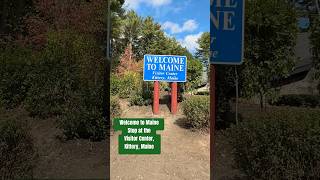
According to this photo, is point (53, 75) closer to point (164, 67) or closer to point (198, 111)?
point (164, 67)

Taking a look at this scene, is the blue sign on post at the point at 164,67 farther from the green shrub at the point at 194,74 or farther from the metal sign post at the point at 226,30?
the green shrub at the point at 194,74

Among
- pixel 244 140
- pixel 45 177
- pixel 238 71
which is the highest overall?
pixel 238 71

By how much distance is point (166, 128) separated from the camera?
12172mm

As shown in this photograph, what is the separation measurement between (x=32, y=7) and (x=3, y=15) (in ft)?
5.74

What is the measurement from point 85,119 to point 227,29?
522cm

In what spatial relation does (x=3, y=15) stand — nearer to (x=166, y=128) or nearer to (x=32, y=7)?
(x=32, y=7)

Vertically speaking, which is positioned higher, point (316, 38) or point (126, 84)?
point (316, 38)

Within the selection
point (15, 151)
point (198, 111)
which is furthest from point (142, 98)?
point (15, 151)

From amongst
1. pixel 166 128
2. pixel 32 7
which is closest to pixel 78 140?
pixel 166 128

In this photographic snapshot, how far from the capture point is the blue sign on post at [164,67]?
10.1 m

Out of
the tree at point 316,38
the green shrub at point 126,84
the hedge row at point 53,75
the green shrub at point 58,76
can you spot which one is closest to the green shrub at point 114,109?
the hedge row at point 53,75

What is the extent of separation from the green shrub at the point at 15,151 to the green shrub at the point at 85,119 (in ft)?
10.1

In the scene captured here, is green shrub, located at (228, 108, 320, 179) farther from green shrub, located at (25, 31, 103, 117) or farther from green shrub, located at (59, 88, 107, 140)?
green shrub, located at (25, 31, 103, 117)

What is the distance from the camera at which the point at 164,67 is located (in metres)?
10.7
